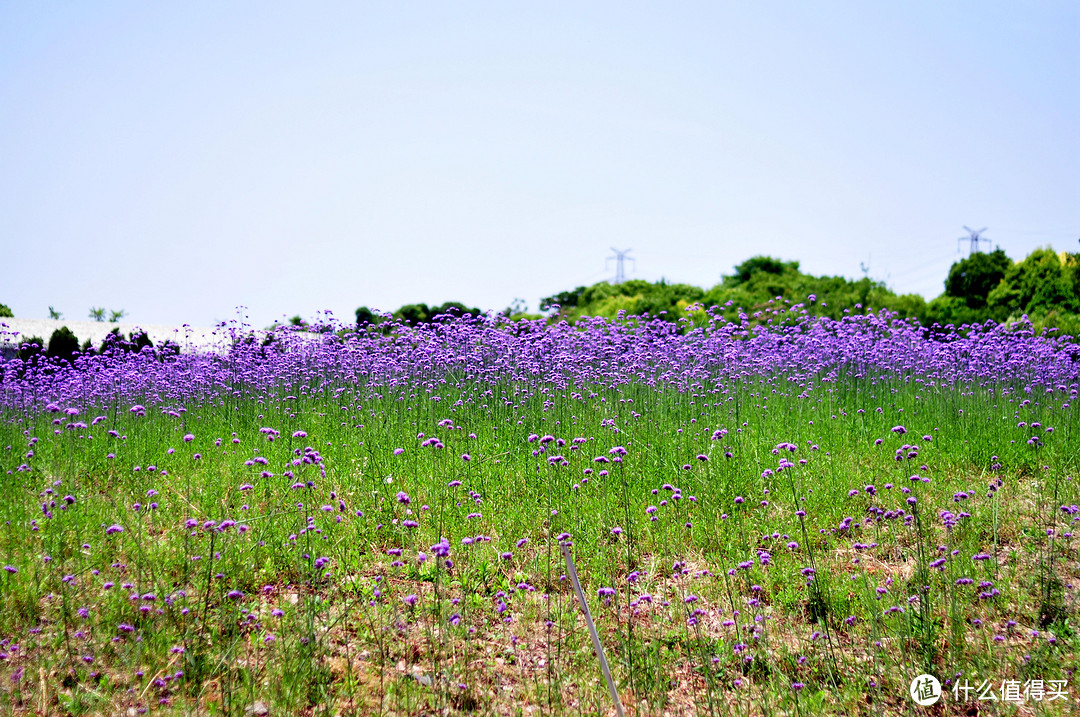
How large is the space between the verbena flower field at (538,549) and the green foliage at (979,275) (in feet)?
34.8

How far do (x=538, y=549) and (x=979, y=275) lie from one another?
16.9 meters

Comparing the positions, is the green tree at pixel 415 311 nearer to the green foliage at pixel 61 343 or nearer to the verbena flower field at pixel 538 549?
the green foliage at pixel 61 343

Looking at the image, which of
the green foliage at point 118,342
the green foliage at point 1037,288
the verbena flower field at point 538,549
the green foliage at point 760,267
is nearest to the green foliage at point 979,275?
the green foliage at point 1037,288

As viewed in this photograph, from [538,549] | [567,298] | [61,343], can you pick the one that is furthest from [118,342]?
[567,298]

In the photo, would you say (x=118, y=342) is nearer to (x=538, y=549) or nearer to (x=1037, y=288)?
(x=538, y=549)

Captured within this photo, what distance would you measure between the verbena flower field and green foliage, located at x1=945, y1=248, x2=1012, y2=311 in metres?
10.6

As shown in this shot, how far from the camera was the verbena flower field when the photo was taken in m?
2.98

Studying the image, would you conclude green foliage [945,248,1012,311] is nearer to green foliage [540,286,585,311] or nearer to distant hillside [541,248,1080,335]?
distant hillside [541,248,1080,335]

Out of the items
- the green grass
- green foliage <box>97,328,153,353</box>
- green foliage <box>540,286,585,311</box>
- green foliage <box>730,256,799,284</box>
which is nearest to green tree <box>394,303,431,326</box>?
green foliage <box>540,286,585,311</box>

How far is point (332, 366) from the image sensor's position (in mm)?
8461

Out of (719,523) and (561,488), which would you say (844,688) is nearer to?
(719,523)

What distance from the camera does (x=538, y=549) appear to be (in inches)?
162

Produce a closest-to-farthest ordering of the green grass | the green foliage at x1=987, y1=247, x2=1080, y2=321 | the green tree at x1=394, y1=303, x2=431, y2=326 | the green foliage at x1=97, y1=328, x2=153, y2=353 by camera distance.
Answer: the green grass < the green foliage at x1=97, y1=328, x2=153, y2=353 < the green foliage at x1=987, y1=247, x2=1080, y2=321 < the green tree at x1=394, y1=303, x2=431, y2=326

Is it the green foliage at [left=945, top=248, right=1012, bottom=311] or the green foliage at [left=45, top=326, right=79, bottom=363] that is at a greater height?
the green foliage at [left=945, top=248, right=1012, bottom=311]
